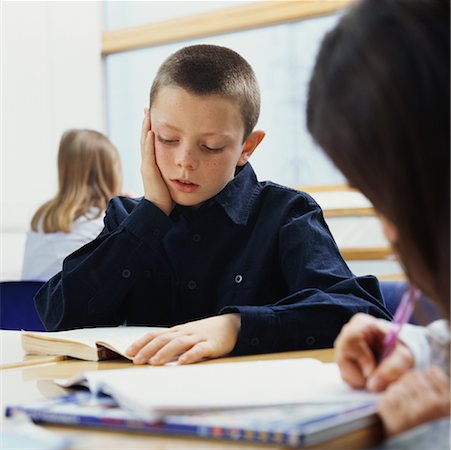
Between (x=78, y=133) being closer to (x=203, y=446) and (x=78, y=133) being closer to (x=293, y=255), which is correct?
(x=293, y=255)

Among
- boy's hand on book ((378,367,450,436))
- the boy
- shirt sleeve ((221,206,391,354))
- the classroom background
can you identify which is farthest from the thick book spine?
the classroom background

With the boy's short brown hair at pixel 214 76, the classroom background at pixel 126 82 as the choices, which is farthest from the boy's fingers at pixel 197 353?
the classroom background at pixel 126 82

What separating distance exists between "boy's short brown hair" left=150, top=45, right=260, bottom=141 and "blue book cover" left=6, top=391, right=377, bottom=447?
2.90 ft

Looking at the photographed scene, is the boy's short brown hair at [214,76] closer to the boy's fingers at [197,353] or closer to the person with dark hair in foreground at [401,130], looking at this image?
the boy's fingers at [197,353]

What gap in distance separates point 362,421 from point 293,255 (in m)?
0.84

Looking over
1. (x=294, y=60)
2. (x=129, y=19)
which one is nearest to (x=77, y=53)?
(x=129, y=19)

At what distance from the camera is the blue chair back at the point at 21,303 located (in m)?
2.12

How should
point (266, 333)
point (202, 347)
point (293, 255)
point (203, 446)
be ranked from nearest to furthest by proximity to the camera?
point (203, 446) → point (202, 347) → point (266, 333) → point (293, 255)

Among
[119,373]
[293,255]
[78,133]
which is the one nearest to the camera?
[119,373]

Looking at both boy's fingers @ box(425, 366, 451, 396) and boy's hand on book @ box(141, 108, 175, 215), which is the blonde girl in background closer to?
boy's hand on book @ box(141, 108, 175, 215)

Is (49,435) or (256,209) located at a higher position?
(256,209)

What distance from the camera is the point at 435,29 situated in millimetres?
665

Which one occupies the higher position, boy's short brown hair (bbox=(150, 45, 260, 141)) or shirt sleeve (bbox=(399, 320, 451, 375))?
boy's short brown hair (bbox=(150, 45, 260, 141))

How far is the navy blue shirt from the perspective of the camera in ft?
4.91
